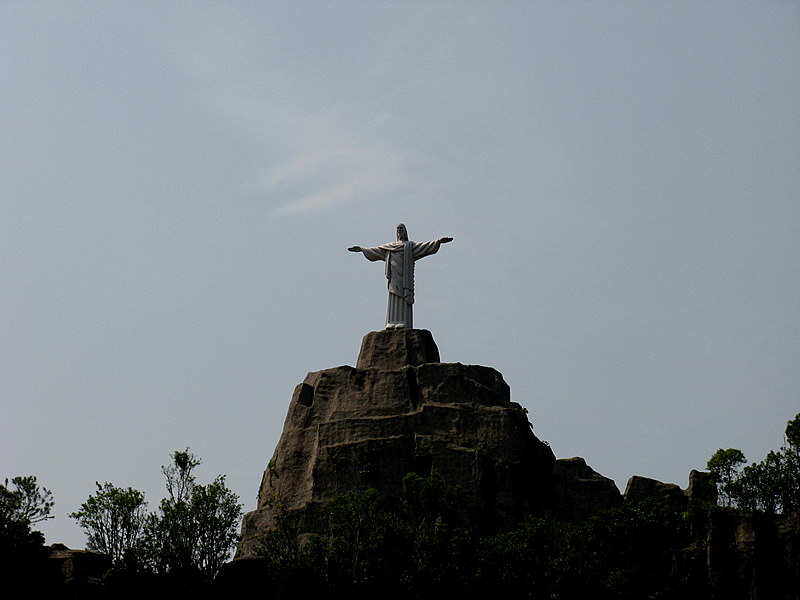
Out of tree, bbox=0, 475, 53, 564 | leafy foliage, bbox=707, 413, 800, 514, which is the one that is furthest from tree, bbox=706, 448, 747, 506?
tree, bbox=0, 475, 53, 564

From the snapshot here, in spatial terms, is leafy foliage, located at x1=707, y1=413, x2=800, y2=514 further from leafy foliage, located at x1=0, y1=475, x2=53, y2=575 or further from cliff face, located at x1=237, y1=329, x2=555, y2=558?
leafy foliage, located at x1=0, y1=475, x2=53, y2=575

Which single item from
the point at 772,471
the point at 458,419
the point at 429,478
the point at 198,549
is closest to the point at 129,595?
the point at 198,549

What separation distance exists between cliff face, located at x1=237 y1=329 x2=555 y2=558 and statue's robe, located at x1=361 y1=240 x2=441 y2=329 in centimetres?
87

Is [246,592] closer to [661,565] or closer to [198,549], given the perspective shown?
[198,549]

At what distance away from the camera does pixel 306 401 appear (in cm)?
5309

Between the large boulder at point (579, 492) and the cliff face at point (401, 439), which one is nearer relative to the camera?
the cliff face at point (401, 439)

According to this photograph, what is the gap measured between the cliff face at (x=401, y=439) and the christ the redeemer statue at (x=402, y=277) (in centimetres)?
85

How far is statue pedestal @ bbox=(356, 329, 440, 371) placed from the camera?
172ft

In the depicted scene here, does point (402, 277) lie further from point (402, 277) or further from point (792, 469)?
point (792, 469)

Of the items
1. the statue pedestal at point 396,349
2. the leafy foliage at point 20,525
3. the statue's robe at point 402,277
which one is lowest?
the leafy foliage at point 20,525

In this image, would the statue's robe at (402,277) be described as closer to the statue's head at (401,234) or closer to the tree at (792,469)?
the statue's head at (401,234)

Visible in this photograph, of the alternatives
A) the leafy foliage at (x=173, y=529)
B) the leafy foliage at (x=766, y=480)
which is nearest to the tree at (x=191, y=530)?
the leafy foliage at (x=173, y=529)

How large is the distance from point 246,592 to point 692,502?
15931mm

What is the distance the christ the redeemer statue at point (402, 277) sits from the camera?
53594 millimetres
